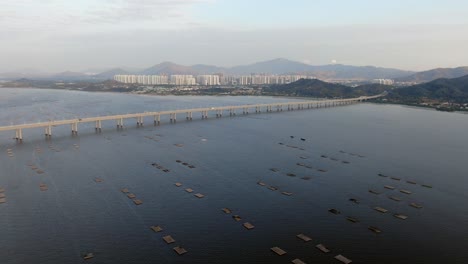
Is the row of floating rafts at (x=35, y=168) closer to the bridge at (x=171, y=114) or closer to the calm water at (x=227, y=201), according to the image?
the calm water at (x=227, y=201)

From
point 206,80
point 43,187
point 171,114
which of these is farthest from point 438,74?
point 43,187

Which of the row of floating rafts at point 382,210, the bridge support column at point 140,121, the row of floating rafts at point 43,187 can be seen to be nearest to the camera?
the row of floating rafts at point 382,210

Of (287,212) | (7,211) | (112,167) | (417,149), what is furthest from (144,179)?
(417,149)

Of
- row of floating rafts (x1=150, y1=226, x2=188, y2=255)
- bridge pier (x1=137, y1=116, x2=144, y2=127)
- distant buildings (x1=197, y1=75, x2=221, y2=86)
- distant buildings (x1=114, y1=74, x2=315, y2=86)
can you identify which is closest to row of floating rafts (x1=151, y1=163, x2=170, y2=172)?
row of floating rafts (x1=150, y1=226, x2=188, y2=255)

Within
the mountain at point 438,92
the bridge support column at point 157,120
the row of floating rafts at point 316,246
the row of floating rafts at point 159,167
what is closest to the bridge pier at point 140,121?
the bridge support column at point 157,120

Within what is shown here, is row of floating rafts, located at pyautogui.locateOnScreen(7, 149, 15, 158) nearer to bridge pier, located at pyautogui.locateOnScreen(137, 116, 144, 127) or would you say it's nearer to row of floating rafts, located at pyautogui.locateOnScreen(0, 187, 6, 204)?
row of floating rafts, located at pyautogui.locateOnScreen(0, 187, 6, 204)

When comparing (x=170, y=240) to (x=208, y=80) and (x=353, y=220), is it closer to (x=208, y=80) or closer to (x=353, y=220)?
(x=353, y=220)

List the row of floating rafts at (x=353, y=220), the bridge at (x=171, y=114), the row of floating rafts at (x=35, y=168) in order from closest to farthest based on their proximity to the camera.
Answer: the row of floating rafts at (x=353, y=220) < the row of floating rafts at (x=35, y=168) < the bridge at (x=171, y=114)
